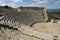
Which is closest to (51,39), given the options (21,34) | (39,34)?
(39,34)

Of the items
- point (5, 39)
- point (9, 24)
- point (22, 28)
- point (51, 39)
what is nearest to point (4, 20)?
point (9, 24)

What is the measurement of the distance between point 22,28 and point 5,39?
1.81 m

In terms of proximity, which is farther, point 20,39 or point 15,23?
point 15,23

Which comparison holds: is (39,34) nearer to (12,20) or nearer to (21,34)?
(21,34)

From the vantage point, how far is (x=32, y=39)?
8805 millimetres

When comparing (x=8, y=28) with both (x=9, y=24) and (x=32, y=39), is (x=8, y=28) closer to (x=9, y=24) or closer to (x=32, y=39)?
(x=9, y=24)

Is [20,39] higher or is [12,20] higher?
[12,20]

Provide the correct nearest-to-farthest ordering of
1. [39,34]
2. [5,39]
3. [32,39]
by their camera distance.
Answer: [5,39] < [32,39] < [39,34]

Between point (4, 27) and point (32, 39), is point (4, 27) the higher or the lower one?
the higher one

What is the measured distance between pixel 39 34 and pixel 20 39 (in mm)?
1439

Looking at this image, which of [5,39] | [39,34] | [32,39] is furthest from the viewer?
[39,34]

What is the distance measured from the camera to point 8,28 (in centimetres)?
908

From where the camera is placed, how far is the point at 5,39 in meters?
8.12

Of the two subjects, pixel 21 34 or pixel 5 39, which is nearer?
pixel 5 39
